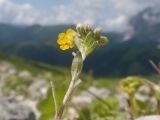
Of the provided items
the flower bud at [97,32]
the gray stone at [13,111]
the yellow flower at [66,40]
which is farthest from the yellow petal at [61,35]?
the gray stone at [13,111]

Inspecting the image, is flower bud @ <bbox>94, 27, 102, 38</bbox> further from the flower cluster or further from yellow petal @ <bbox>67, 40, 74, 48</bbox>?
yellow petal @ <bbox>67, 40, 74, 48</bbox>

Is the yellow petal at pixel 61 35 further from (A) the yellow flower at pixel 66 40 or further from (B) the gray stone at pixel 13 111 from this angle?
(B) the gray stone at pixel 13 111

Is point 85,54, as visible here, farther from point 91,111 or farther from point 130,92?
point 91,111

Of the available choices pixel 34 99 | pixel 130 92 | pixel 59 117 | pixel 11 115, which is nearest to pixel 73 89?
pixel 59 117

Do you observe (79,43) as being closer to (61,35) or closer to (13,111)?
(61,35)

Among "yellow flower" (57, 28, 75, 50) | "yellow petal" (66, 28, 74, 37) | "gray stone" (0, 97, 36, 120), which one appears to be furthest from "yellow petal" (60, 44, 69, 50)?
"gray stone" (0, 97, 36, 120)

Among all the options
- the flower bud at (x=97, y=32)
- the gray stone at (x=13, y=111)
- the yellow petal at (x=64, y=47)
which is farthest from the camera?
the gray stone at (x=13, y=111)

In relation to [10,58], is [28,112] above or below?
above
